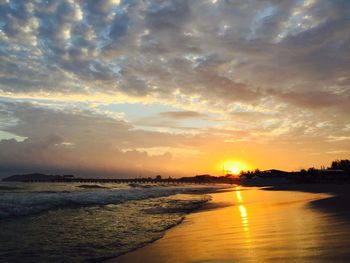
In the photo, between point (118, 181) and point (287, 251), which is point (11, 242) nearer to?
point (287, 251)

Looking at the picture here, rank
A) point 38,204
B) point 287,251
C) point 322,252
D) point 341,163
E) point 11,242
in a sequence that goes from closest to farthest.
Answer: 1. point 322,252
2. point 287,251
3. point 11,242
4. point 38,204
5. point 341,163

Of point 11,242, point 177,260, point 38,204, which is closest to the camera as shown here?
point 177,260

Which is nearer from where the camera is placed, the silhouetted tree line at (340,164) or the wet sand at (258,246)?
the wet sand at (258,246)

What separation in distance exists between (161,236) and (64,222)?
18.6ft

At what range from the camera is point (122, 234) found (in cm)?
1165

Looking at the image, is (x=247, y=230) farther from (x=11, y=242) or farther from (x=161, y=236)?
(x=11, y=242)

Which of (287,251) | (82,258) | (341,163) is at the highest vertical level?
(341,163)

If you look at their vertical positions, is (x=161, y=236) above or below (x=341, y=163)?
below

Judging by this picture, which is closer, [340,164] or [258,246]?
[258,246]

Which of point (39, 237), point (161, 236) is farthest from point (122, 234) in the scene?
point (39, 237)

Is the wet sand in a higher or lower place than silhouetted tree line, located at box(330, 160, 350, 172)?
lower

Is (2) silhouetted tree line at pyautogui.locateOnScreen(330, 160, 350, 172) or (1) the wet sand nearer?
(1) the wet sand

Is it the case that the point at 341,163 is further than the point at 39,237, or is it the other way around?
the point at 341,163

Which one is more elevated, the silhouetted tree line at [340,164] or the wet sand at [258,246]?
the silhouetted tree line at [340,164]
